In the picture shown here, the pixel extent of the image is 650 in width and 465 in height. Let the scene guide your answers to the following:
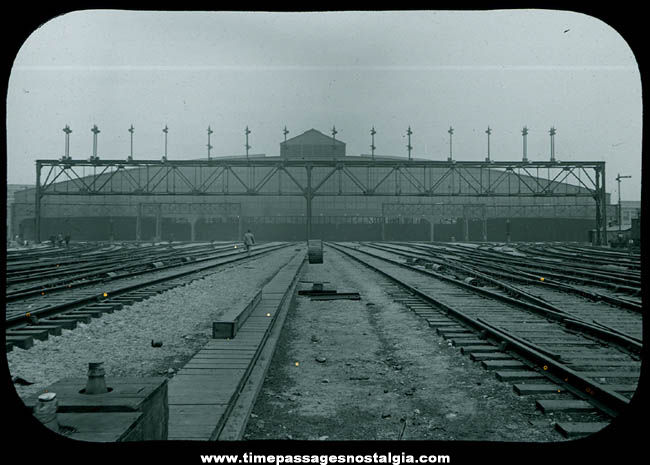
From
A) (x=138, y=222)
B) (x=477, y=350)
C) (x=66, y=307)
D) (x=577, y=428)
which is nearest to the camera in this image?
(x=577, y=428)

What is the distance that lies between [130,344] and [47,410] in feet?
16.5

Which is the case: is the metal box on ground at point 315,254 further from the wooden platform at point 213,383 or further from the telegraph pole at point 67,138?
the telegraph pole at point 67,138

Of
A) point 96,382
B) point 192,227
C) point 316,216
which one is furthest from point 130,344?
point 316,216

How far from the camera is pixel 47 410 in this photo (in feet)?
7.86

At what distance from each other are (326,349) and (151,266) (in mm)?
14678

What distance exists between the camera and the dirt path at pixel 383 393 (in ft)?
13.1

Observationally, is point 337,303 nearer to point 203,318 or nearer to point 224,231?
point 203,318

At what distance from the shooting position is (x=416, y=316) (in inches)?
368

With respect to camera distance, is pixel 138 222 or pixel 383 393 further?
pixel 138 222

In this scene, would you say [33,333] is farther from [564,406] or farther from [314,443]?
[564,406]

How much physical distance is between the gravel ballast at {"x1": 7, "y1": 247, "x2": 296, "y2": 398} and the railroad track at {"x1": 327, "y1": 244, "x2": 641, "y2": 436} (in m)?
3.75

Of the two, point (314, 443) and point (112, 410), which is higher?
point (112, 410)

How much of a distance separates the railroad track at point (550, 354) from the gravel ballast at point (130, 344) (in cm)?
375

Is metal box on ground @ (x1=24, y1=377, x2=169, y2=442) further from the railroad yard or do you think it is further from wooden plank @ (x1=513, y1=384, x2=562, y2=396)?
wooden plank @ (x1=513, y1=384, x2=562, y2=396)
